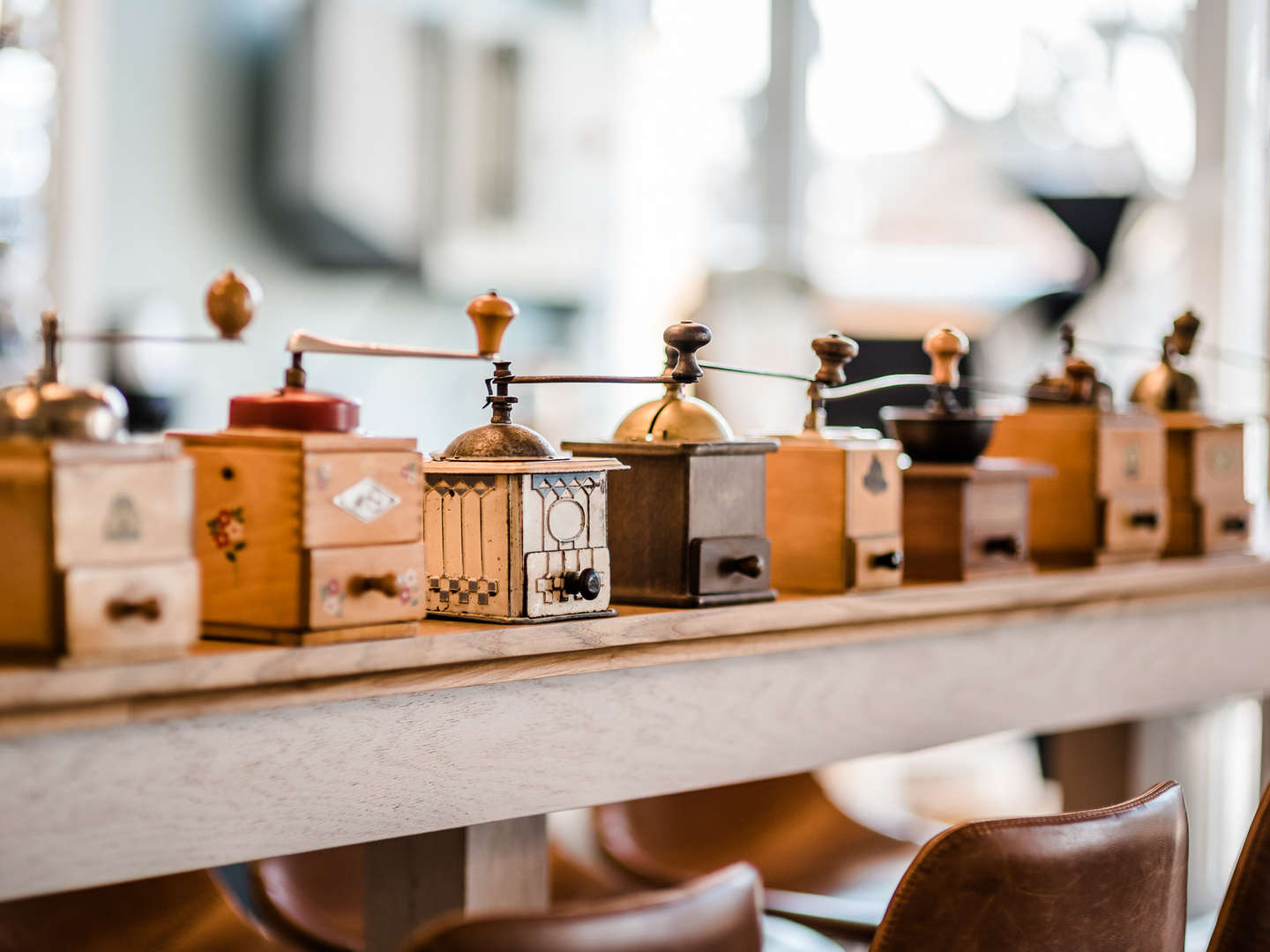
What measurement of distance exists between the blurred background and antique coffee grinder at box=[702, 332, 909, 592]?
1868mm

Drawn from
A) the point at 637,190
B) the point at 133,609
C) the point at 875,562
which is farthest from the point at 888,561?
the point at 637,190

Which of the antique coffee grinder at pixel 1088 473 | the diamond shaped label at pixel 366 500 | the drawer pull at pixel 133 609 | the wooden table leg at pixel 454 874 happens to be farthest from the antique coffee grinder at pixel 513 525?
the antique coffee grinder at pixel 1088 473

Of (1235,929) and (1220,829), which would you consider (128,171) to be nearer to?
(1220,829)

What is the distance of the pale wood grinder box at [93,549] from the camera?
39.1 inches

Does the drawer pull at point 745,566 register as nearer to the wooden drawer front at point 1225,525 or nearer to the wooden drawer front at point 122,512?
the wooden drawer front at point 122,512

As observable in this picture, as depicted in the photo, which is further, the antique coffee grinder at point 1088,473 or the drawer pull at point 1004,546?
the antique coffee grinder at point 1088,473

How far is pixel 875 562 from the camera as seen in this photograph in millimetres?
1536

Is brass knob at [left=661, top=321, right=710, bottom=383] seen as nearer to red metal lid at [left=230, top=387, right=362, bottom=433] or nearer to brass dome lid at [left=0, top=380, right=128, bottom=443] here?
red metal lid at [left=230, top=387, right=362, bottom=433]

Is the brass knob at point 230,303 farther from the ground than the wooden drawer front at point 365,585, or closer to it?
farther from the ground

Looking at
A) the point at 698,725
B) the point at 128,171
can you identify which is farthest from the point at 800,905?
the point at 128,171

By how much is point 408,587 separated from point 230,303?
28 cm

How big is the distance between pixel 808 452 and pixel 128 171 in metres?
2.53

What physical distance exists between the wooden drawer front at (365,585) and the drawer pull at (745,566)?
0.34 m

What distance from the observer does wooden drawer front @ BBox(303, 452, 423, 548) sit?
112 centimetres
